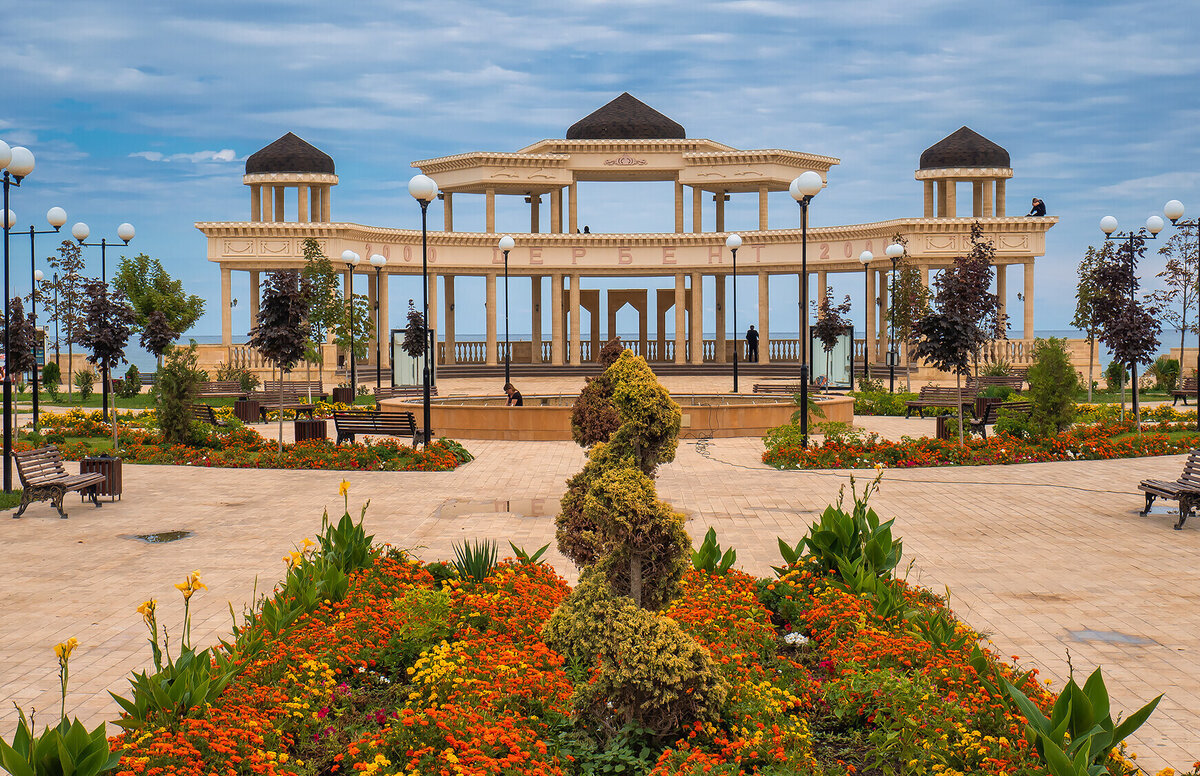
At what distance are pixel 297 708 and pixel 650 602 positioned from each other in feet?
6.68

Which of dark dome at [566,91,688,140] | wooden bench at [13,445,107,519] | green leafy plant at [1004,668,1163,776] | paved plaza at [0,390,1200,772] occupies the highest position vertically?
dark dome at [566,91,688,140]

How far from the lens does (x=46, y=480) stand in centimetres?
1298

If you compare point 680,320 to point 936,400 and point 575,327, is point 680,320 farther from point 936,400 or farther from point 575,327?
point 936,400

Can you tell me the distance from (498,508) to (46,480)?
5.76 m

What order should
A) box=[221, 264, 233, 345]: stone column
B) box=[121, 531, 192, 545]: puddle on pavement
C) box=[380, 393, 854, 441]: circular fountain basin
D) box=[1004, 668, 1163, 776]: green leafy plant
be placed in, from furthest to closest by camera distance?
1. box=[221, 264, 233, 345]: stone column
2. box=[380, 393, 854, 441]: circular fountain basin
3. box=[121, 531, 192, 545]: puddle on pavement
4. box=[1004, 668, 1163, 776]: green leafy plant

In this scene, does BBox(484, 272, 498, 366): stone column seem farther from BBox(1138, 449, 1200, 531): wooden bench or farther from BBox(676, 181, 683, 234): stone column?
BBox(1138, 449, 1200, 531): wooden bench

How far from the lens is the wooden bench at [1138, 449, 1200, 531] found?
11836 millimetres

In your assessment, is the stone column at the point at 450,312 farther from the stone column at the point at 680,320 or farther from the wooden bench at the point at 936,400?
the wooden bench at the point at 936,400

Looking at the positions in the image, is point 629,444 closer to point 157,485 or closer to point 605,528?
point 605,528

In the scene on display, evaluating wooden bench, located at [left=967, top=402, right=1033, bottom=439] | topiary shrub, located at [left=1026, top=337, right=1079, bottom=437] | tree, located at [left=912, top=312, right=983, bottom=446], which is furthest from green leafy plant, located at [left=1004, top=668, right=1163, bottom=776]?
wooden bench, located at [left=967, top=402, right=1033, bottom=439]

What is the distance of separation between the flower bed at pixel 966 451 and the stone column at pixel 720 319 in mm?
28188

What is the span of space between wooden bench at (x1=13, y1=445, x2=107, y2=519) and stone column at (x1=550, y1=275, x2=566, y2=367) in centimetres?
3128

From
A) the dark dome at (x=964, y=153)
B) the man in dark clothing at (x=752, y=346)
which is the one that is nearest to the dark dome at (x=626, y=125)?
the man in dark clothing at (x=752, y=346)

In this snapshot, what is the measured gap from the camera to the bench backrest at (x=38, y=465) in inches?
501
